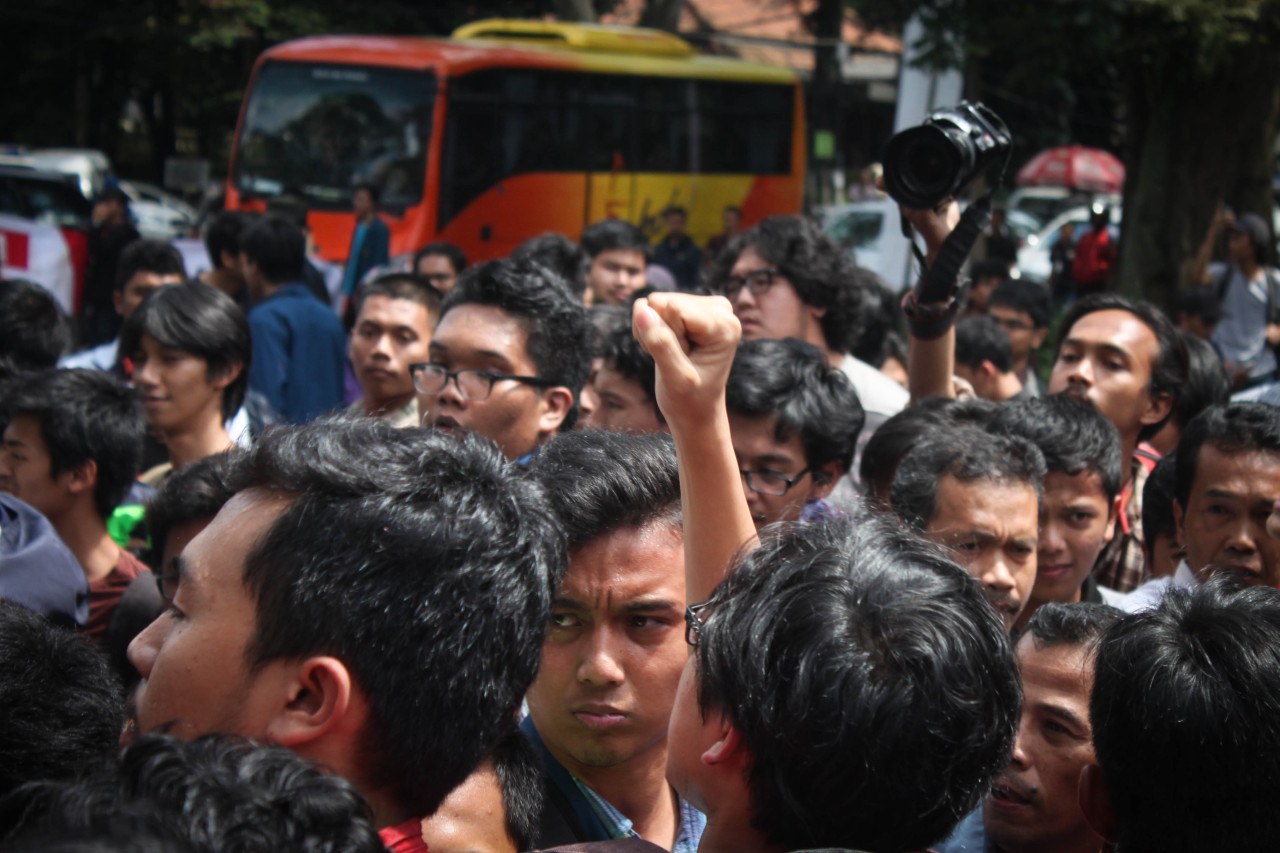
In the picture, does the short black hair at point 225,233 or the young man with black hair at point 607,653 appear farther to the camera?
the short black hair at point 225,233

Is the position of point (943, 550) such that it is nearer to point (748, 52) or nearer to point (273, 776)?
point (273, 776)

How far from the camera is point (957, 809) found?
4.64ft

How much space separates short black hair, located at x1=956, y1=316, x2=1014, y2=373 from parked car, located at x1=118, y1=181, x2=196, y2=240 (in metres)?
17.4

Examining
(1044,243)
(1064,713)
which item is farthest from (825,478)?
(1044,243)

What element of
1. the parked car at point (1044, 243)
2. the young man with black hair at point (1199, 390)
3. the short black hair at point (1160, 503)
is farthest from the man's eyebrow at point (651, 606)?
the parked car at point (1044, 243)

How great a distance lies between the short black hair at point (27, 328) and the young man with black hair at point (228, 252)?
1.76m

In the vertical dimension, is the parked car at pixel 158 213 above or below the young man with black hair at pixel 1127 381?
below

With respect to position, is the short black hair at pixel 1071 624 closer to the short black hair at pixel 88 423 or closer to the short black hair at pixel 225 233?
the short black hair at pixel 88 423

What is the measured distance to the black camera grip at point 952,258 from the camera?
126 inches

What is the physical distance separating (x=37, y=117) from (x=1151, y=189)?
2331 centimetres

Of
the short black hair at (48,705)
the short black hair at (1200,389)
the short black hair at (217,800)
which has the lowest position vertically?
the short black hair at (1200,389)

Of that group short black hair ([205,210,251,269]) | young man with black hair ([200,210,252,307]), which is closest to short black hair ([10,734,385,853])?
young man with black hair ([200,210,252,307])

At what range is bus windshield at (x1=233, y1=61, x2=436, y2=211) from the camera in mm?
12727

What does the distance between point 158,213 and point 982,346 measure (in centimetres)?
2031
